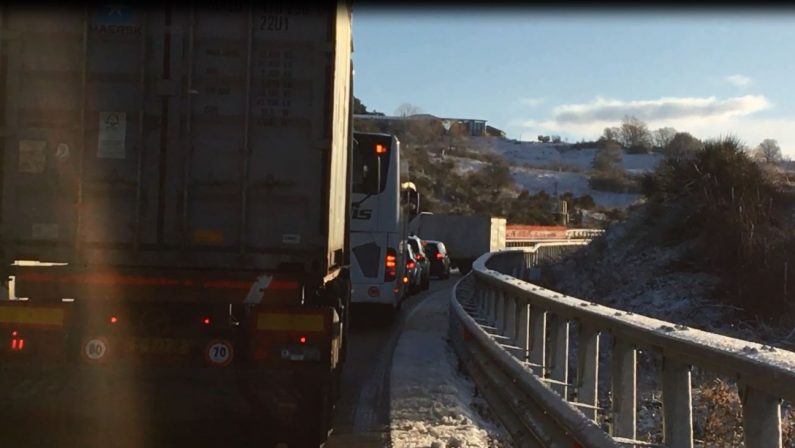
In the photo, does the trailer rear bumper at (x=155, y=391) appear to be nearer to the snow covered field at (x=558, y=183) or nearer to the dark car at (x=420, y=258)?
the dark car at (x=420, y=258)

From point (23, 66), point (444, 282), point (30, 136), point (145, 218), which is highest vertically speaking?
point (23, 66)

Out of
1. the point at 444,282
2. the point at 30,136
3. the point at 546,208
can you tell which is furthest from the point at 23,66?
the point at 546,208

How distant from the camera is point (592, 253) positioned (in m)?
27.6

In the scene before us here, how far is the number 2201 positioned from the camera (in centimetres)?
689

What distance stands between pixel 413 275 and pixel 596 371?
20.6 m

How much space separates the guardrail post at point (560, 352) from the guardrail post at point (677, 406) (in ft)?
8.93

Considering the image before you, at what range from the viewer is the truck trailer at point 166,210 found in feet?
21.9

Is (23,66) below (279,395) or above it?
above

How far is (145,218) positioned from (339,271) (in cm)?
234

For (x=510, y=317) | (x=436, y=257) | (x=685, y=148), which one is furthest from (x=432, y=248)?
(x=510, y=317)

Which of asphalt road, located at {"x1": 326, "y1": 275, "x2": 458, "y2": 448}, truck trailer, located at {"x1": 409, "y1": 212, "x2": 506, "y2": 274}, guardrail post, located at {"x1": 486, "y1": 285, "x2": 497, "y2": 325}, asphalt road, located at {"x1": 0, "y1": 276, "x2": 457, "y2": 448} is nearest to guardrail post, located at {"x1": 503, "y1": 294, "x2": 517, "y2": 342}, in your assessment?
guardrail post, located at {"x1": 486, "y1": 285, "x2": 497, "y2": 325}

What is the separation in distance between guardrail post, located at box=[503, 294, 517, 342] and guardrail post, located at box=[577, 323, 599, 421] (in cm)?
368

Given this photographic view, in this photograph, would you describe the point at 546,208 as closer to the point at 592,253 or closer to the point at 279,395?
the point at 592,253

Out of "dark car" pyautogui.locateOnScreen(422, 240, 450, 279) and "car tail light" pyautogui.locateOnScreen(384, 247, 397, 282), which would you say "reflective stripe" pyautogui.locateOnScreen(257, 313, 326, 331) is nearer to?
"car tail light" pyautogui.locateOnScreen(384, 247, 397, 282)
